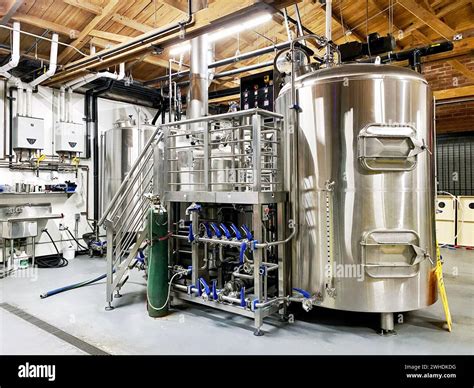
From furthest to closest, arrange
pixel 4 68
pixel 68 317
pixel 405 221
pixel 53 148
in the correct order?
pixel 53 148 → pixel 4 68 → pixel 68 317 → pixel 405 221

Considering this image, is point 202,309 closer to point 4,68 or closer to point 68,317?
point 68,317

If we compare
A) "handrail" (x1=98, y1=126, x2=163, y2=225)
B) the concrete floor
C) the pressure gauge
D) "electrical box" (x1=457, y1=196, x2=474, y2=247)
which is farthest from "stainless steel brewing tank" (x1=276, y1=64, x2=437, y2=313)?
"electrical box" (x1=457, y1=196, x2=474, y2=247)

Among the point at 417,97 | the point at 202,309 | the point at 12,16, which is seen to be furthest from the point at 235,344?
the point at 12,16

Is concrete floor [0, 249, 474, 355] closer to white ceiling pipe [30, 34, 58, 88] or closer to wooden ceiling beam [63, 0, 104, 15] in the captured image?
white ceiling pipe [30, 34, 58, 88]

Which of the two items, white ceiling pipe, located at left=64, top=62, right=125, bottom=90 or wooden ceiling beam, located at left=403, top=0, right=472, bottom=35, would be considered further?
white ceiling pipe, located at left=64, top=62, right=125, bottom=90

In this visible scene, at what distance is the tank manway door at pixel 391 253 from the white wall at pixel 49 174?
5.84m

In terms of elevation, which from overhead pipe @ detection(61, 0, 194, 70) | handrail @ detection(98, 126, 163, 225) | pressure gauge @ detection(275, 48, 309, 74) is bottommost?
handrail @ detection(98, 126, 163, 225)

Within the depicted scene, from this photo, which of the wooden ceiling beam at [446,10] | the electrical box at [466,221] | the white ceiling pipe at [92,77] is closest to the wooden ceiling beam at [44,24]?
the white ceiling pipe at [92,77]

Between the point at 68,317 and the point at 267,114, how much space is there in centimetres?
298

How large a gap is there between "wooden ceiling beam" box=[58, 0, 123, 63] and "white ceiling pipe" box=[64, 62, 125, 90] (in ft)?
1.35

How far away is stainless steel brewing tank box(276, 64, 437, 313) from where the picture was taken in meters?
3.20

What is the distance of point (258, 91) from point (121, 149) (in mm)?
2958

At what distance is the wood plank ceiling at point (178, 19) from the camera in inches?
207

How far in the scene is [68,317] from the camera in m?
3.74
